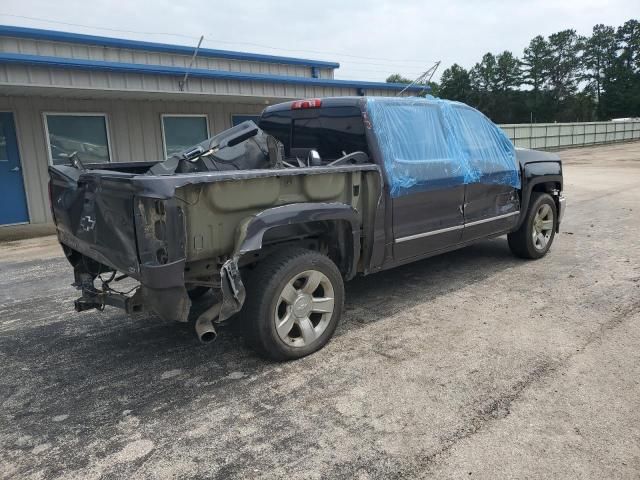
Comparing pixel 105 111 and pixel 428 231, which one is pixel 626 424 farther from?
pixel 105 111

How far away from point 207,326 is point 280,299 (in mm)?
532

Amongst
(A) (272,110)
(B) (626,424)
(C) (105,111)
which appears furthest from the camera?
(C) (105,111)

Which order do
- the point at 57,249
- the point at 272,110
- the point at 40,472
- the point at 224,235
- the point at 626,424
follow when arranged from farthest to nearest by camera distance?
the point at 57,249
the point at 272,110
the point at 224,235
the point at 626,424
the point at 40,472

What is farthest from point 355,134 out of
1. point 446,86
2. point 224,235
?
point 446,86

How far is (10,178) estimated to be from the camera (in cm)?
969

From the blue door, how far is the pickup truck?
6.52 metres

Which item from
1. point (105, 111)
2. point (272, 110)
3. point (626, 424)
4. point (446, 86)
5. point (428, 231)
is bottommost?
point (626, 424)

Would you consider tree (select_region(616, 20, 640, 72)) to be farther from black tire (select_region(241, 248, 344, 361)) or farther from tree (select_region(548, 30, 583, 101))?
black tire (select_region(241, 248, 344, 361))

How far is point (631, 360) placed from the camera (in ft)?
11.4

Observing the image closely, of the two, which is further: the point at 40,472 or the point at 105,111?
the point at 105,111

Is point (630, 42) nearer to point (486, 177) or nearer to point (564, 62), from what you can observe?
point (564, 62)

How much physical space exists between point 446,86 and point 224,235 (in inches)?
3362

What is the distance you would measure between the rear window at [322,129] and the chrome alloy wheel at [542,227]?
2950mm

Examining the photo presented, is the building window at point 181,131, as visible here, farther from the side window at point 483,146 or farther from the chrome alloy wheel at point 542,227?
the chrome alloy wheel at point 542,227
